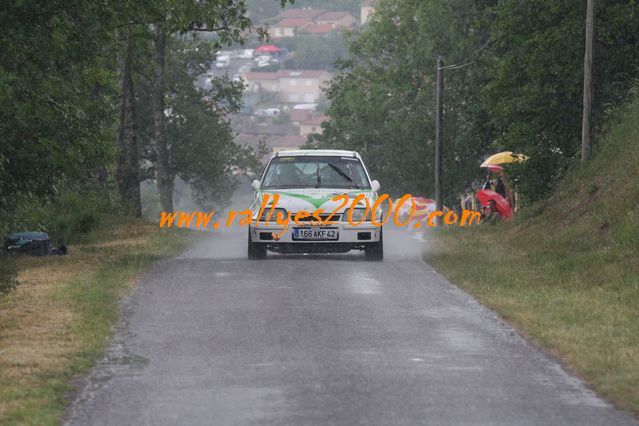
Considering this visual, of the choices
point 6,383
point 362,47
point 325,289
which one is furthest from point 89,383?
point 362,47

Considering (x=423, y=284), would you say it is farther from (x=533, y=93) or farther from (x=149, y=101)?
(x=149, y=101)

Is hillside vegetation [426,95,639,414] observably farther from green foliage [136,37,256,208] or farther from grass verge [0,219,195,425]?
green foliage [136,37,256,208]

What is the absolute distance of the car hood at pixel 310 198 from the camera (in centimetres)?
2169

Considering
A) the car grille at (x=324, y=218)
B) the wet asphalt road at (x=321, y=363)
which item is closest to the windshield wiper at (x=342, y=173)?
the car grille at (x=324, y=218)

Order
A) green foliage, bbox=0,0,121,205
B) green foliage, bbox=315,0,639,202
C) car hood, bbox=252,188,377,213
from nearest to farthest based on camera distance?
green foliage, bbox=0,0,121,205 → car hood, bbox=252,188,377,213 → green foliage, bbox=315,0,639,202

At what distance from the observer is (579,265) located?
19.5 m

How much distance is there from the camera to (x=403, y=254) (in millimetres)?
24438

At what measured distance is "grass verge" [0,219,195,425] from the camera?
10016mm

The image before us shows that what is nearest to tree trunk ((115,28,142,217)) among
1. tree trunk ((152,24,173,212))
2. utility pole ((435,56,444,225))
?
tree trunk ((152,24,173,212))

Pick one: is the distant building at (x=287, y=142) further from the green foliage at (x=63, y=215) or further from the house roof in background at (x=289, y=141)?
the green foliage at (x=63, y=215)

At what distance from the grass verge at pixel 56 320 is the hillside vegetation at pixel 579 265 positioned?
3.78 m

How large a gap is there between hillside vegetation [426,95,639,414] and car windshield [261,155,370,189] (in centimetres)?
181

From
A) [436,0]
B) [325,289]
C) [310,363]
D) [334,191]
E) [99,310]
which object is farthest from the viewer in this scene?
[436,0]

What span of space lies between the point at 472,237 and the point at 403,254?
5.25 meters
